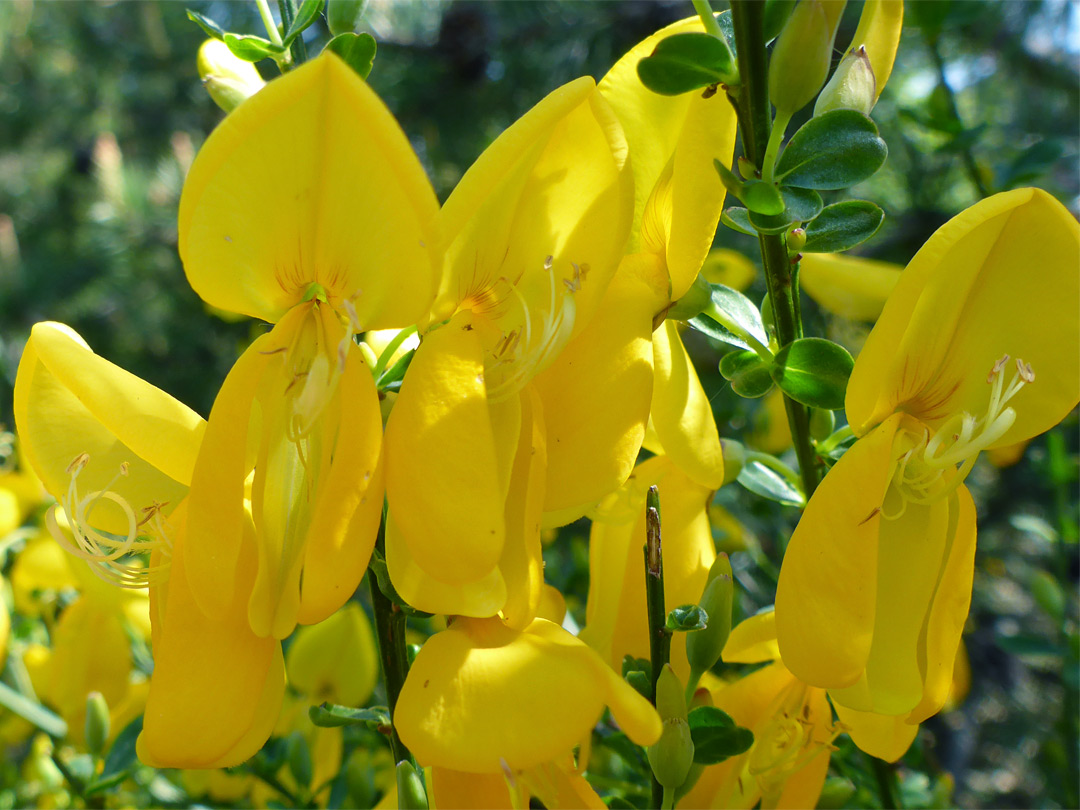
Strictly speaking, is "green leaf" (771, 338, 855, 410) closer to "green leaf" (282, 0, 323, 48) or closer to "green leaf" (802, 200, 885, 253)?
"green leaf" (802, 200, 885, 253)

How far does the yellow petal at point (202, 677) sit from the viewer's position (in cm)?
42

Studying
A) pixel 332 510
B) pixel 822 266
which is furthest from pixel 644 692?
pixel 822 266

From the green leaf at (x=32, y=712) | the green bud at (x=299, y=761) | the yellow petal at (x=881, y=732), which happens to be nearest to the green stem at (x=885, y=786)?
the yellow petal at (x=881, y=732)

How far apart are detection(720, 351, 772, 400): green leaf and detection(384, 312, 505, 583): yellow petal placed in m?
0.17

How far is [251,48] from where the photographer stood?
1.78 feet

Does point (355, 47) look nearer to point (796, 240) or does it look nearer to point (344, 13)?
point (344, 13)

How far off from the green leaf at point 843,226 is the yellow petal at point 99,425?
0.34 m

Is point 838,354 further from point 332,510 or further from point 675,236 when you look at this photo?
point 332,510

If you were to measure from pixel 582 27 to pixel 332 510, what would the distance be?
4.39ft

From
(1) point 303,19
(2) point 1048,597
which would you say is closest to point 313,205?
(1) point 303,19

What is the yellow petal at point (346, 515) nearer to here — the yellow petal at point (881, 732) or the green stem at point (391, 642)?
the green stem at point (391, 642)

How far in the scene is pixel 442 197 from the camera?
1.71m

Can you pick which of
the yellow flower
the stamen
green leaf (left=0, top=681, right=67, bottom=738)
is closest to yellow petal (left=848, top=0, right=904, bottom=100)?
the yellow flower

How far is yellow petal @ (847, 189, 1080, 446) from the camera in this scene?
45 centimetres
